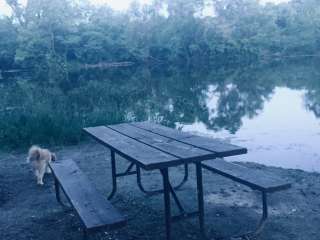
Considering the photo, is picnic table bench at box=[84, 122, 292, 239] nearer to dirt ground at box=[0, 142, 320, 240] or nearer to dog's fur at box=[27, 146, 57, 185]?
dirt ground at box=[0, 142, 320, 240]

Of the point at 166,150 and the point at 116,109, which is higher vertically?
the point at 116,109

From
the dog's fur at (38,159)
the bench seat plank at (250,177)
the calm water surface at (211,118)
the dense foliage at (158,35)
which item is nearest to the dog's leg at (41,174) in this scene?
the dog's fur at (38,159)

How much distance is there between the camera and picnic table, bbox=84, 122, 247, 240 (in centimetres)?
312

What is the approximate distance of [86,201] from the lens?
3.56 meters

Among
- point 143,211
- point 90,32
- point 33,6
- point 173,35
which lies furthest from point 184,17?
point 143,211

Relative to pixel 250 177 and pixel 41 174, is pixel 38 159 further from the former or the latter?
pixel 250 177

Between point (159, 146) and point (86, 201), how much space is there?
0.72 meters

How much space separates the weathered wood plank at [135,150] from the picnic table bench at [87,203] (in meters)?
0.40

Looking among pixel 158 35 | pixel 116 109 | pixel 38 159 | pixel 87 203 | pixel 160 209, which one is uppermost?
pixel 158 35

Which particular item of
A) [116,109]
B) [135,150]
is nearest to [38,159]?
[135,150]

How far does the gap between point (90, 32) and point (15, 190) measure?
3814 cm

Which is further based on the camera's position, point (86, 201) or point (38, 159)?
point (38, 159)

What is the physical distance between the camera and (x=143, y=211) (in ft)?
14.6

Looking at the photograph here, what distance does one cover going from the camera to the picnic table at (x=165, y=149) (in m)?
3.12
